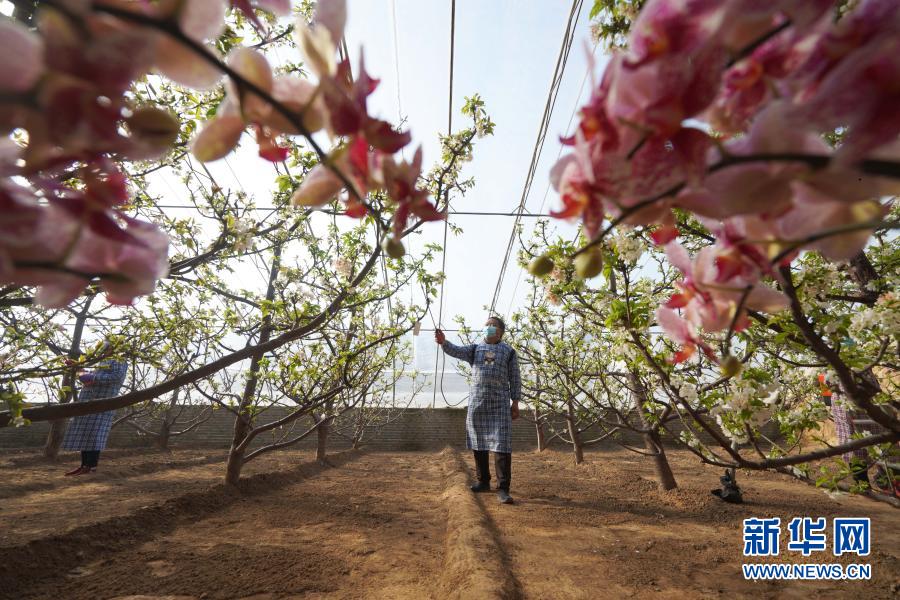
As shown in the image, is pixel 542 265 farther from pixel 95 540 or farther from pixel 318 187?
pixel 95 540

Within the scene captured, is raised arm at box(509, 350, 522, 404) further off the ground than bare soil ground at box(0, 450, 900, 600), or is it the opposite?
raised arm at box(509, 350, 522, 404)

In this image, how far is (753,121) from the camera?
12.5 inches

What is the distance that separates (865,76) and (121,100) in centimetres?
47

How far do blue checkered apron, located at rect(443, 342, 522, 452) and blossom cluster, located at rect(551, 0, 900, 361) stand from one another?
362cm

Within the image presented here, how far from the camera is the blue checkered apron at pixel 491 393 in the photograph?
401 centimetres

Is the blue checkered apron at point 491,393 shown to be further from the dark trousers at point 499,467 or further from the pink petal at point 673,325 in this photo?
the pink petal at point 673,325

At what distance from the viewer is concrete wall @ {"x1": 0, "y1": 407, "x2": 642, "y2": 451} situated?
1009 centimetres

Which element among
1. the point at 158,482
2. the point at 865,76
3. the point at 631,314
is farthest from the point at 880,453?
the point at 158,482

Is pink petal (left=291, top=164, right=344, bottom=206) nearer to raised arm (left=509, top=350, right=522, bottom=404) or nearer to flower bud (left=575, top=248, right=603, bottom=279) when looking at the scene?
flower bud (left=575, top=248, right=603, bottom=279)

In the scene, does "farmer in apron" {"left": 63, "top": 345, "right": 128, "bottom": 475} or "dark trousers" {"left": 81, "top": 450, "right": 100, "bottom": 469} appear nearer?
"farmer in apron" {"left": 63, "top": 345, "right": 128, "bottom": 475}

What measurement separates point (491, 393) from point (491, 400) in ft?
0.23

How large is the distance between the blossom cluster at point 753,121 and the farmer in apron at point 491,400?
3.62 meters

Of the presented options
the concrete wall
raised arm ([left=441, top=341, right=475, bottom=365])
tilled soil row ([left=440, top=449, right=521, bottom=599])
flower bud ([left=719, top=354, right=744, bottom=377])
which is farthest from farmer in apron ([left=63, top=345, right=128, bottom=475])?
flower bud ([left=719, top=354, right=744, bottom=377])

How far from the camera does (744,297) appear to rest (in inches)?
15.3
